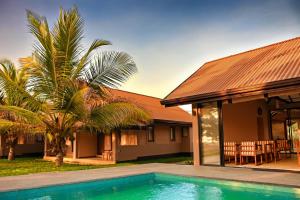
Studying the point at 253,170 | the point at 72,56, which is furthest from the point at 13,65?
the point at 253,170

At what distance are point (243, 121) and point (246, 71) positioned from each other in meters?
4.32

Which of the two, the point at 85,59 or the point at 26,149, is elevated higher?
the point at 85,59

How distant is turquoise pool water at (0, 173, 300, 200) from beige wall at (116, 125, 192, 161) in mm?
6585

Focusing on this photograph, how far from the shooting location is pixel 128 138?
15.8 m

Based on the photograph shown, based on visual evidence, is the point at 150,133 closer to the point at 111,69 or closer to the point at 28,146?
the point at 111,69

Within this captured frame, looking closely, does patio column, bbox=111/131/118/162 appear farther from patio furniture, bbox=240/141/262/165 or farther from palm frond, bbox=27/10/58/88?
patio furniture, bbox=240/141/262/165

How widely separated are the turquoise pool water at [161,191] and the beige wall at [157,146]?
6585 mm

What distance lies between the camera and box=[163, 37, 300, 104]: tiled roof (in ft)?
31.5

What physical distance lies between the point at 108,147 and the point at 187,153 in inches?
231

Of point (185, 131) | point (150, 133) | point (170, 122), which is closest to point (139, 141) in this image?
point (150, 133)

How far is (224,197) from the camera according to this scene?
23.3 ft

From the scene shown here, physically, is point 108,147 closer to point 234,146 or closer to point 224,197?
point 234,146

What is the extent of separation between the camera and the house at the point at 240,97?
9555mm

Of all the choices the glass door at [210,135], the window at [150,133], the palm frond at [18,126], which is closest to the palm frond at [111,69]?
the palm frond at [18,126]
